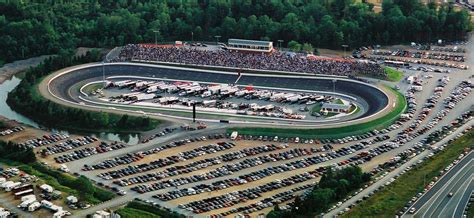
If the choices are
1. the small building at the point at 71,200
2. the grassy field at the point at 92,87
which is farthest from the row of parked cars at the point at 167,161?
the grassy field at the point at 92,87

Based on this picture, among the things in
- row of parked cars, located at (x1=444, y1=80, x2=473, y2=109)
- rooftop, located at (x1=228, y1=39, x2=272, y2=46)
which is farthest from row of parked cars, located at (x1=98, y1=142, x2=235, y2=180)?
rooftop, located at (x1=228, y1=39, x2=272, y2=46)

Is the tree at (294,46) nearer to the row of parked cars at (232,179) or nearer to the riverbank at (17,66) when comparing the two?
the riverbank at (17,66)

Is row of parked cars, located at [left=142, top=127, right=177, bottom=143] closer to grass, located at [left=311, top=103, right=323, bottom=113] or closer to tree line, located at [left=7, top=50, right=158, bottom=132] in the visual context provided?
tree line, located at [left=7, top=50, right=158, bottom=132]

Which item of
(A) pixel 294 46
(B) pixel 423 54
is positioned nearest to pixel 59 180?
(A) pixel 294 46

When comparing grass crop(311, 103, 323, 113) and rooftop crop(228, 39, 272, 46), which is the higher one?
rooftop crop(228, 39, 272, 46)

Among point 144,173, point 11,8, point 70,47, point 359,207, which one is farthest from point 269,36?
point 359,207

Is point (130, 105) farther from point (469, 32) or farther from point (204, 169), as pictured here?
point (469, 32)

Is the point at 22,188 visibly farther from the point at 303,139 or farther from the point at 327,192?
the point at 303,139
